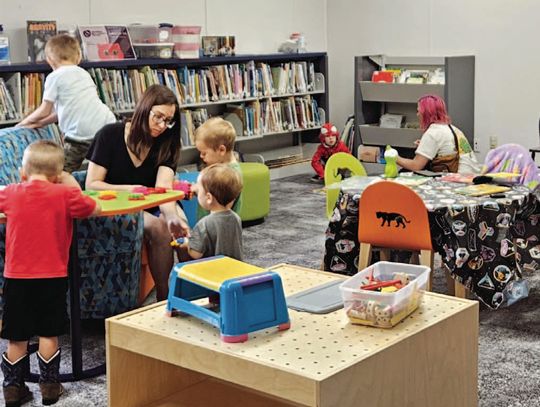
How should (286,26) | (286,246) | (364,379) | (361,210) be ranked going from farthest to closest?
(286,26), (286,246), (361,210), (364,379)

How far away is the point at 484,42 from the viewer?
25.6ft

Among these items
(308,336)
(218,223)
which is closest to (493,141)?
(218,223)

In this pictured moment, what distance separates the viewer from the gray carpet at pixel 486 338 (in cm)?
334

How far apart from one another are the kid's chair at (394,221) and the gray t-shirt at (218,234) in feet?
3.02

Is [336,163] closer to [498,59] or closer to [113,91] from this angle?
[113,91]

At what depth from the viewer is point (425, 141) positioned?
16.9ft

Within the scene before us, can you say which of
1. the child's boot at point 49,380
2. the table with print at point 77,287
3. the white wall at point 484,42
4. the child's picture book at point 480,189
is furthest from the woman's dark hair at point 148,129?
the white wall at point 484,42

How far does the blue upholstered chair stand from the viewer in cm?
404

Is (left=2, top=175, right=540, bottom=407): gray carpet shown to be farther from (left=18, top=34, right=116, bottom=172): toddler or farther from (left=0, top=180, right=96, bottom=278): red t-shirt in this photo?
(left=18, top=34, right=116, bottom=172): toddler

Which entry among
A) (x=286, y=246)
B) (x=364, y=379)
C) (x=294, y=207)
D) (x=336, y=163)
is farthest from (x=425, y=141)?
(x=364, y=379)

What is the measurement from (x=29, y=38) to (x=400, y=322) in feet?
14.8

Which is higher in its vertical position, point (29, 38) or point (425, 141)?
point (29, 38)

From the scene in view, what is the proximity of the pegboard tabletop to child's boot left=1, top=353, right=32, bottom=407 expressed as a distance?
41.1 inches

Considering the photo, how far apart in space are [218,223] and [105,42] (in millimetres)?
3500
